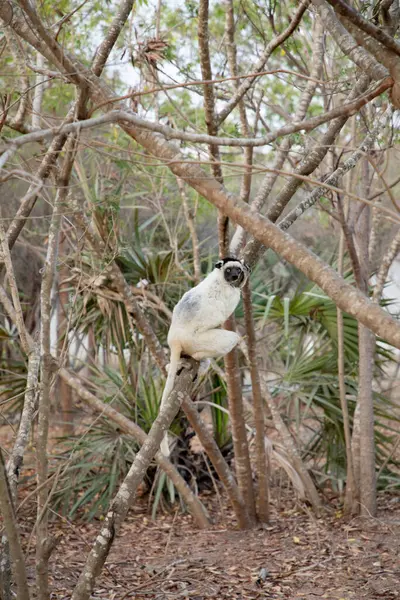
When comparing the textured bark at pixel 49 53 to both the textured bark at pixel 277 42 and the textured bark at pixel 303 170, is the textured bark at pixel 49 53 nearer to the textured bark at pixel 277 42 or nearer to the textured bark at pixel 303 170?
the textured bark at pixel 277 42

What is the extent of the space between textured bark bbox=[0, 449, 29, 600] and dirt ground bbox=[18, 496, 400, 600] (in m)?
1.14

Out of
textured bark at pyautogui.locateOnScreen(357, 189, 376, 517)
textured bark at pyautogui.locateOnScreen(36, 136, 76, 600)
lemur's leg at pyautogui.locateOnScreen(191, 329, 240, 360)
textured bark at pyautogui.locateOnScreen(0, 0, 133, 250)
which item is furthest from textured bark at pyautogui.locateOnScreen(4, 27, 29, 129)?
textured bark at pyautogui.locateOnScreen(357, 189, 376, 517)

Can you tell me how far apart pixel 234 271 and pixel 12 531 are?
5.63 ft

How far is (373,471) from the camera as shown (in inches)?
227

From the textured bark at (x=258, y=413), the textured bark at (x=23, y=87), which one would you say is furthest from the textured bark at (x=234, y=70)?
the textured bark at (x=23, y=87)

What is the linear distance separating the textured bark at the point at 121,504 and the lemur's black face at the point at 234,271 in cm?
75

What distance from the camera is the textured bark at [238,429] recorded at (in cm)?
514

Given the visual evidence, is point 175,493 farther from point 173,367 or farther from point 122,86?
point 122,86

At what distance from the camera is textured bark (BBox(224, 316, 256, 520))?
16.9ft

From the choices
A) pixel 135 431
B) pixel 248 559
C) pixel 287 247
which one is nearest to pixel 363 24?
pixel 287 247

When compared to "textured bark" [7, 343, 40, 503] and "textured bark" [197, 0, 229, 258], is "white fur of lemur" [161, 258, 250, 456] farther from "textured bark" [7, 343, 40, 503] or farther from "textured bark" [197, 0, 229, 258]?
"textured bark" [7, 343, 40, 503]

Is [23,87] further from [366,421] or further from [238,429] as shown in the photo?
[366,421]

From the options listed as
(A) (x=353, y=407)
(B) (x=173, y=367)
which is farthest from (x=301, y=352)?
(B) (x=173, y=367)

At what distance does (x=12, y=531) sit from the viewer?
284 centimetres
